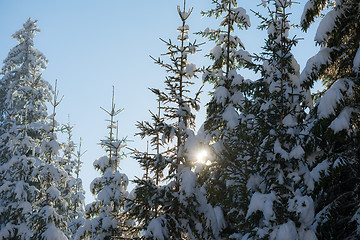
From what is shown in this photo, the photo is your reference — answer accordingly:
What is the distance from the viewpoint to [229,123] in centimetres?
1231

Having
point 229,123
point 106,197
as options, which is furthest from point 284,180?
point 106,197

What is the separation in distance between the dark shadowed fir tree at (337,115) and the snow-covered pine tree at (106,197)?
8.76 m

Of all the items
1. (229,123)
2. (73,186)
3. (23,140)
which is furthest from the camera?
(73,186)

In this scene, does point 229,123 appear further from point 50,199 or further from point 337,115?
point 50,199

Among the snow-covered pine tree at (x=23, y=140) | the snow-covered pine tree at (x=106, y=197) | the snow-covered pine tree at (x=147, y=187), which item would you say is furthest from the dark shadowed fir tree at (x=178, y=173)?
the snow-covered pine tree at (x=23, y=140)

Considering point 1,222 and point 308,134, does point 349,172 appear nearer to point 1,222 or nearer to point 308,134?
point 308,134

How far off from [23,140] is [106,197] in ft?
25.1

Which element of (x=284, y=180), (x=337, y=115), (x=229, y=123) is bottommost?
(x=284, y=180)

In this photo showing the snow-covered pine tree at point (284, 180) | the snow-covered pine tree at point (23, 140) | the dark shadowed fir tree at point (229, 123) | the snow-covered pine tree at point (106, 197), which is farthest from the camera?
the snow-covered pine tree at point (23, 140)

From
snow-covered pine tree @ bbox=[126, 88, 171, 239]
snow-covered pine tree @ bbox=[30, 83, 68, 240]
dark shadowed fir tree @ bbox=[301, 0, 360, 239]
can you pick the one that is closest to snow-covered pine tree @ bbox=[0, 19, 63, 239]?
snow-covered pine tree @ bbox=[30, 83, 68, 240]

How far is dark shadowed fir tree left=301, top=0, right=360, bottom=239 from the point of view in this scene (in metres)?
7.98

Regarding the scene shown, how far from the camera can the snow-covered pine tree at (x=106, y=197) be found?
14598 millimetres

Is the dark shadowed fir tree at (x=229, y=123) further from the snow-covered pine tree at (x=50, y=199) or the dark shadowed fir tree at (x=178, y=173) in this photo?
the snow-covered pine tree at (x=50, y=199)

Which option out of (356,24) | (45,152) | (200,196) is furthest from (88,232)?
(356,24)
